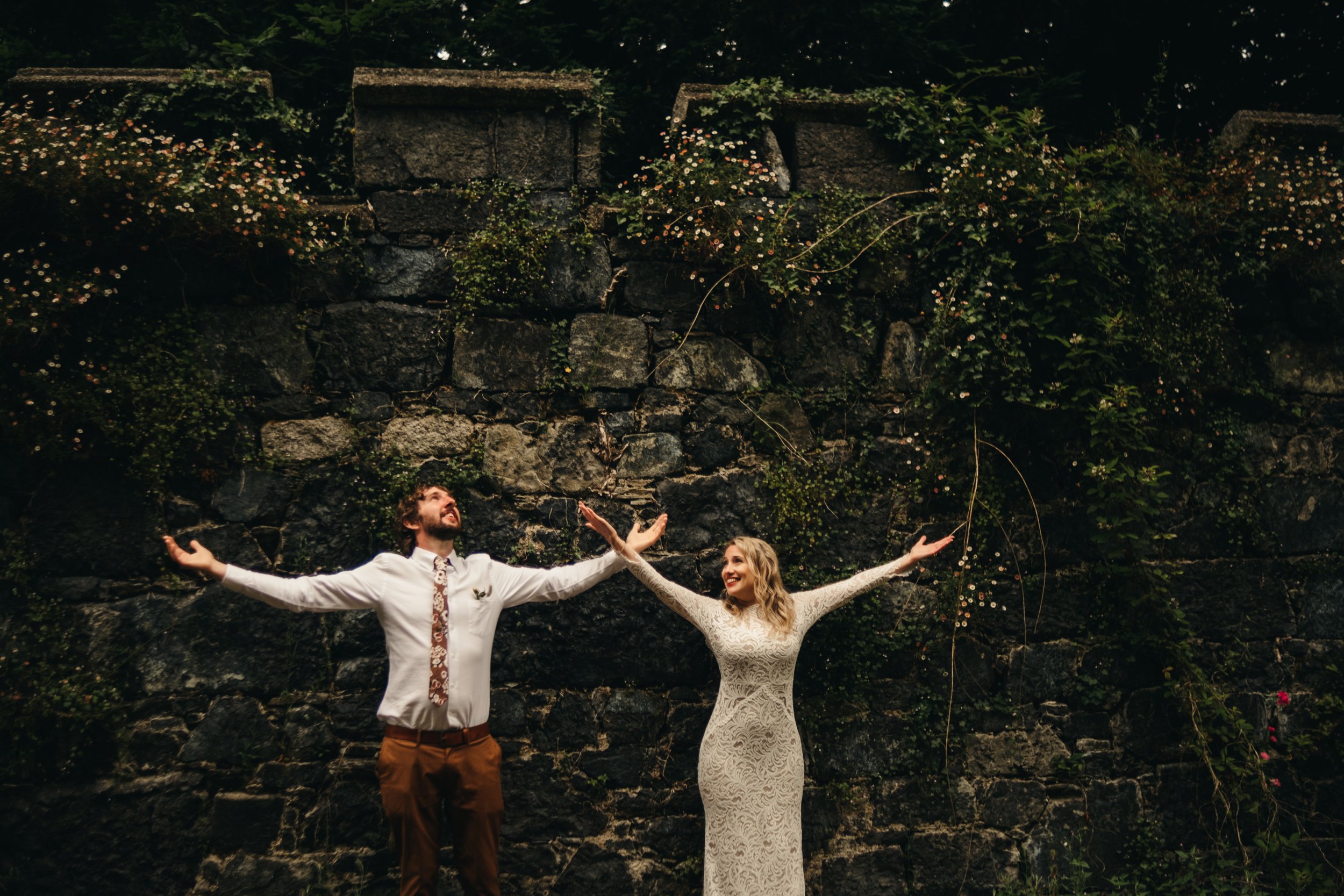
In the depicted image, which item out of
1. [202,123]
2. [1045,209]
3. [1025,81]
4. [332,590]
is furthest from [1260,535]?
[202,123]

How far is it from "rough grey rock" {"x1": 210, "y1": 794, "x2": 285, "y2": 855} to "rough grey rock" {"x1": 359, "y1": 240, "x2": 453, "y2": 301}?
7.86 feet

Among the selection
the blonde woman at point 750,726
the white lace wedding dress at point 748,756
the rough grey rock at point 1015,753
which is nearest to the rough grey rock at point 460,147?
the blonde woman at point 750,726

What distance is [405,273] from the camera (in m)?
4.46

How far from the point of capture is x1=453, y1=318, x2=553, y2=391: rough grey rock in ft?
14.5

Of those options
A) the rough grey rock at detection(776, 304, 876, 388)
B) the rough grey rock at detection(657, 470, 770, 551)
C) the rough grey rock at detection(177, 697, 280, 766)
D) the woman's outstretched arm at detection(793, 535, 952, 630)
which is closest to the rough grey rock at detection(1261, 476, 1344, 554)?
the woman's outstretched arm at detection(793, 535, 952, 630)

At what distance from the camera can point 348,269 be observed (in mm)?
4406

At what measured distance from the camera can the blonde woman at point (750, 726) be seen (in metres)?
3.67

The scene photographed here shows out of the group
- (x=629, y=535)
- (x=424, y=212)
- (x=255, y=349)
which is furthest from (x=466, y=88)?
(x=629, y=535)

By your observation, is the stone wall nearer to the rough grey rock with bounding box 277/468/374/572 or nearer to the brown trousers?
the rough grey rock with bounding box 277/468/374/572

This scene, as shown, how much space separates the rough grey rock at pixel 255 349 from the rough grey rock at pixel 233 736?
1.44 meters

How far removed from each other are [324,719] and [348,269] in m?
2.14

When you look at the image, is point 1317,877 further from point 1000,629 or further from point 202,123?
point 202,123

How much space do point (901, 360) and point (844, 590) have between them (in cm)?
138

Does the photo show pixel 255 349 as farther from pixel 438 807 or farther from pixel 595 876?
pixel 595 876
